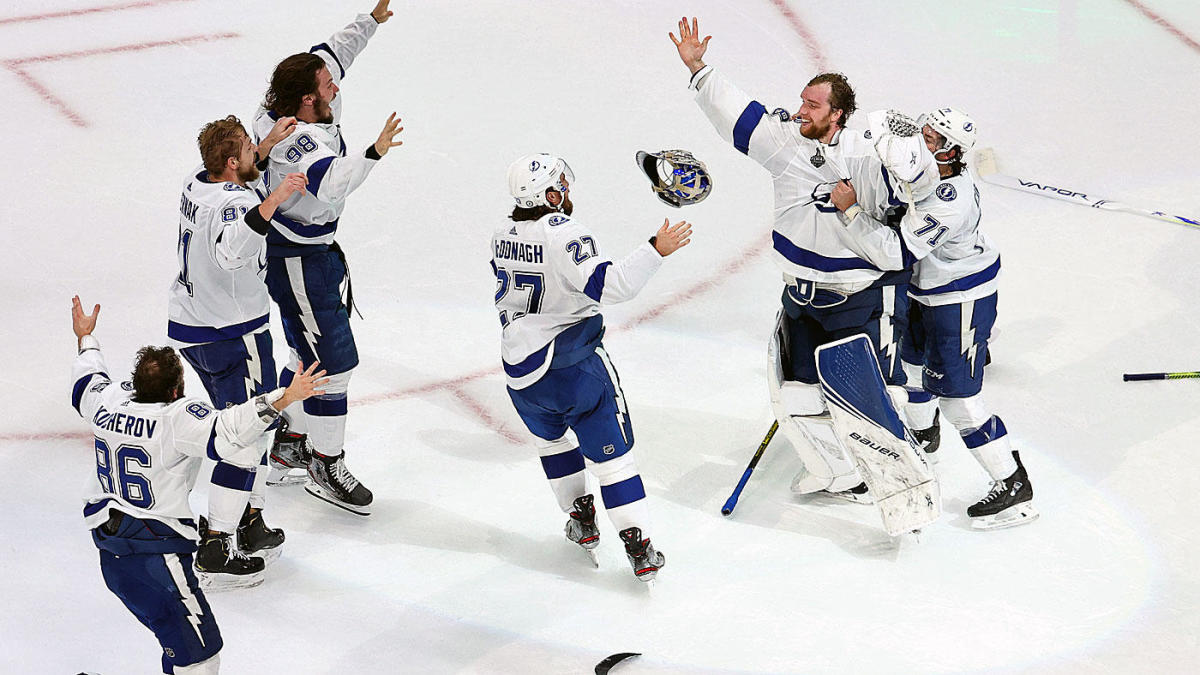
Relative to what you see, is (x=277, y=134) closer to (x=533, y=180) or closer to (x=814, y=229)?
(x=533, y=180)

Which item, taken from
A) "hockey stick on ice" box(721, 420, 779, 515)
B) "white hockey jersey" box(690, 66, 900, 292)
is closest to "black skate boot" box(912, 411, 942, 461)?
"hockey stick on ice" box(721, 420, 779, 515)

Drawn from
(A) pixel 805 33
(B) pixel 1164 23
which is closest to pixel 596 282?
(A) pixel 805 33

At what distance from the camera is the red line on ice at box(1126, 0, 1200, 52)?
27.8 feet

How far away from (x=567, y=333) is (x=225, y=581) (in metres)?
1.43

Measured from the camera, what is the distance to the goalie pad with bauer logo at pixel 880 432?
186 inches

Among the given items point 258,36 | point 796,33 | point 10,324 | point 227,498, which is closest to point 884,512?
point 227,498

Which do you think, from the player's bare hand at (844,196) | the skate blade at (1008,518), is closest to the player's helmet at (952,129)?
the player's bare hand at (844,196)

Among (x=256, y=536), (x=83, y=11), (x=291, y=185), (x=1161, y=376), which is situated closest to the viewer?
(x=291, y=185)

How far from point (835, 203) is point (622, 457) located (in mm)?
1064

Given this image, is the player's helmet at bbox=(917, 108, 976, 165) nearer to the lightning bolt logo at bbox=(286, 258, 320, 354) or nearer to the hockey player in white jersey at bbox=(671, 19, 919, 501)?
the hockey player in white jersey at bbox=(671, 19, 919, 501)

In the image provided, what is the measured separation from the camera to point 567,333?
177 inches

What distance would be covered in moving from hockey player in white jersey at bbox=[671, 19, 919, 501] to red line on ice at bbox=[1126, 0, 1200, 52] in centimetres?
464

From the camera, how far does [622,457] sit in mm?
4582

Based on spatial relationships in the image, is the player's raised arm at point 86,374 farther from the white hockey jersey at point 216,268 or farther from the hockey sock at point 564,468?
the hockey sock at point 564,468
